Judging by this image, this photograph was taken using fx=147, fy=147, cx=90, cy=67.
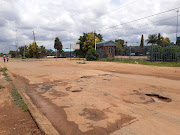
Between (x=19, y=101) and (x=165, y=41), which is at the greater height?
(x=165, y=41)

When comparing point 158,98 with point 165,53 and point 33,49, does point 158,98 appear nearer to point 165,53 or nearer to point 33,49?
point 165,53

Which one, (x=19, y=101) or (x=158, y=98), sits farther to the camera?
(x=158, y=98)

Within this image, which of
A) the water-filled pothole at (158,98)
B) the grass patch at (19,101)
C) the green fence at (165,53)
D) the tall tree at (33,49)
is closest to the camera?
the grass patch at (19,101)

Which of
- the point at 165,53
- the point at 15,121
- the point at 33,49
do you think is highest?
the point at 33,49

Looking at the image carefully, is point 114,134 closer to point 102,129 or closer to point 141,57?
point 102,129

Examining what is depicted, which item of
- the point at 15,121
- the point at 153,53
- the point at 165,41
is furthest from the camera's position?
the point at 165,41

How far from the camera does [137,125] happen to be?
10.2 ft

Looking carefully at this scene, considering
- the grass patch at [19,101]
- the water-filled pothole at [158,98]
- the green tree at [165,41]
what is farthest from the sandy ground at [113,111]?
the green tree at [165,41]

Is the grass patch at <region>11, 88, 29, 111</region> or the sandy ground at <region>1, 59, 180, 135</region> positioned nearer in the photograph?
the sandy ground at <region>1, 59, 180, 135</region>

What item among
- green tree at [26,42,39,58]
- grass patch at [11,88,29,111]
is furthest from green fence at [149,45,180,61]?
green tree at [26,42,39,58]

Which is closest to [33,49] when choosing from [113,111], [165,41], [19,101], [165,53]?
[165,41]

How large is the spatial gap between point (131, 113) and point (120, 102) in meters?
0.83

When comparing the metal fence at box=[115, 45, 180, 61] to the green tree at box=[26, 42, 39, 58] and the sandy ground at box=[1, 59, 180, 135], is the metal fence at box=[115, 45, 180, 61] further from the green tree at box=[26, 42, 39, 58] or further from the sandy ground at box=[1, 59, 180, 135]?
the green tree at box=[26, 42, 39, 58]

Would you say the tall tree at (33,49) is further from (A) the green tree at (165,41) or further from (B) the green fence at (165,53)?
(B) the green fence at (165,53)
